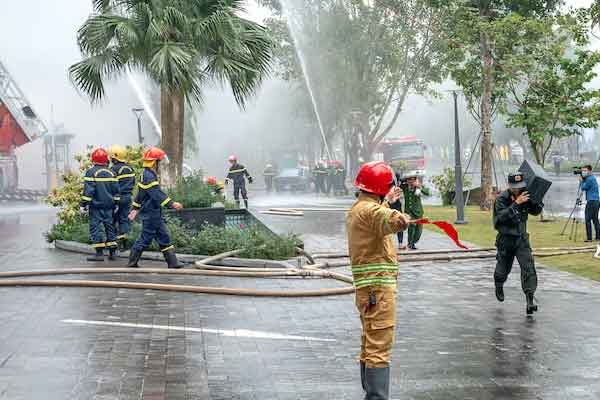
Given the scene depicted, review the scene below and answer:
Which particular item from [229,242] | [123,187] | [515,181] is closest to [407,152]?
[123,187]

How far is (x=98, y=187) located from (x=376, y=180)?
8944mm

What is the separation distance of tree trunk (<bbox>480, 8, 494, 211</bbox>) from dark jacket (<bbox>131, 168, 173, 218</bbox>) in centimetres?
1389

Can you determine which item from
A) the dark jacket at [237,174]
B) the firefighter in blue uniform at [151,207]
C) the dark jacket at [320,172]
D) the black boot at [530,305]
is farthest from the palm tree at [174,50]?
the dark jacket at [320,172]

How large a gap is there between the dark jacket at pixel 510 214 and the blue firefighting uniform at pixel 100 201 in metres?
6.54

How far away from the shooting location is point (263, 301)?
33.3 feet

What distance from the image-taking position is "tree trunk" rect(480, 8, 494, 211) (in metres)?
24.8

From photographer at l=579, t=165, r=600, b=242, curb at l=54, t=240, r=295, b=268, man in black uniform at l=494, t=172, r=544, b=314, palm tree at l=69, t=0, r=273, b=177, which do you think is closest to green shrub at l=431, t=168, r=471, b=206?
palm tree at l=69, t=0, r=273, b=177

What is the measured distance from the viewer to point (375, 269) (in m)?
5.68

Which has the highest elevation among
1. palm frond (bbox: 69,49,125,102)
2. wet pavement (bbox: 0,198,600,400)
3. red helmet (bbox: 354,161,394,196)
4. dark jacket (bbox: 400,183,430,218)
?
palm frond (bbox: 69,49,125,102)

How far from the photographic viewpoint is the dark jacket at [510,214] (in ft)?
30.4

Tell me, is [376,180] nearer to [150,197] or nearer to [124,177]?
[150,197]

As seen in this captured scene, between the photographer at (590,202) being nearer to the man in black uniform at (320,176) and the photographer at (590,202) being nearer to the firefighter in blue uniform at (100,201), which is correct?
the firefighter in blue uniform at (100,201)

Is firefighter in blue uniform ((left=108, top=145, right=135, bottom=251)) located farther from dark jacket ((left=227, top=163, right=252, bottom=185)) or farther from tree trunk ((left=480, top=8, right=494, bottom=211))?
tree trunk ((left=480, top=8, right=494, bottom=211))

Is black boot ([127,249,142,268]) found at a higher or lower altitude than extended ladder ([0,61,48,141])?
lower
